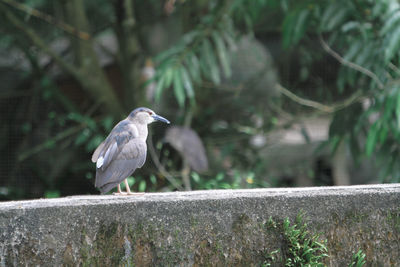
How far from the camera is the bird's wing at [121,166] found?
209 cm

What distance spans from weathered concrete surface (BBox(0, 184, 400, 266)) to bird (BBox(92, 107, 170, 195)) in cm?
14

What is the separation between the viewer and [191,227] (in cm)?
190

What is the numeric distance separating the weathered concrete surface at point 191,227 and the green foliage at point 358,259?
15 mm

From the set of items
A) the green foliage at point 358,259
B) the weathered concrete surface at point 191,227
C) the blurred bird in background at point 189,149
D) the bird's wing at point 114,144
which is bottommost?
the blurred bird in background at point 189,149

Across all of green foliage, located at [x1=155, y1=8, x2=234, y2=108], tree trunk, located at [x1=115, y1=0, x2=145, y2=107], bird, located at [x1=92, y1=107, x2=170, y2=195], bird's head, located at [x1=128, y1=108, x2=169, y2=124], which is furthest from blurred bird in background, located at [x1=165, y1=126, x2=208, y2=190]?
bird, located at [x1=92, y1=107, x2=170, y2=195]

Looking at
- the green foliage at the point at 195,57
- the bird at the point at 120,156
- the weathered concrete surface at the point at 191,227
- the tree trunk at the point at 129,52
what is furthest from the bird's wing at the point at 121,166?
the tree trunk at the point at 129,52

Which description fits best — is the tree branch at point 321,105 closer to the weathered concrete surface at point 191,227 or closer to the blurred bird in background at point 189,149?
the blurred bird in background at point 189,149

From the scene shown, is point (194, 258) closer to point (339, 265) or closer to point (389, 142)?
point (339, 265)

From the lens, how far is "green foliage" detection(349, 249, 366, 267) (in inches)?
76.4

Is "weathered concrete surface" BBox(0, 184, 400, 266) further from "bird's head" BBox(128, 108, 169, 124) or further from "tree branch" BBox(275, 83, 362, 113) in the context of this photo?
"tree branch" BBox(275, 83, 362, 113)

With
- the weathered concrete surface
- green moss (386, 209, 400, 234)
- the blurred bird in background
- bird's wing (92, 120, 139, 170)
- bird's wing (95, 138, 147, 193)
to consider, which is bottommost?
the blurred bird in background

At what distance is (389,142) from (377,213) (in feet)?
6.49

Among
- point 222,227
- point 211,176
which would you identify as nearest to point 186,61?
point 211,176

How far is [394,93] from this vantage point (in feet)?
11.0
